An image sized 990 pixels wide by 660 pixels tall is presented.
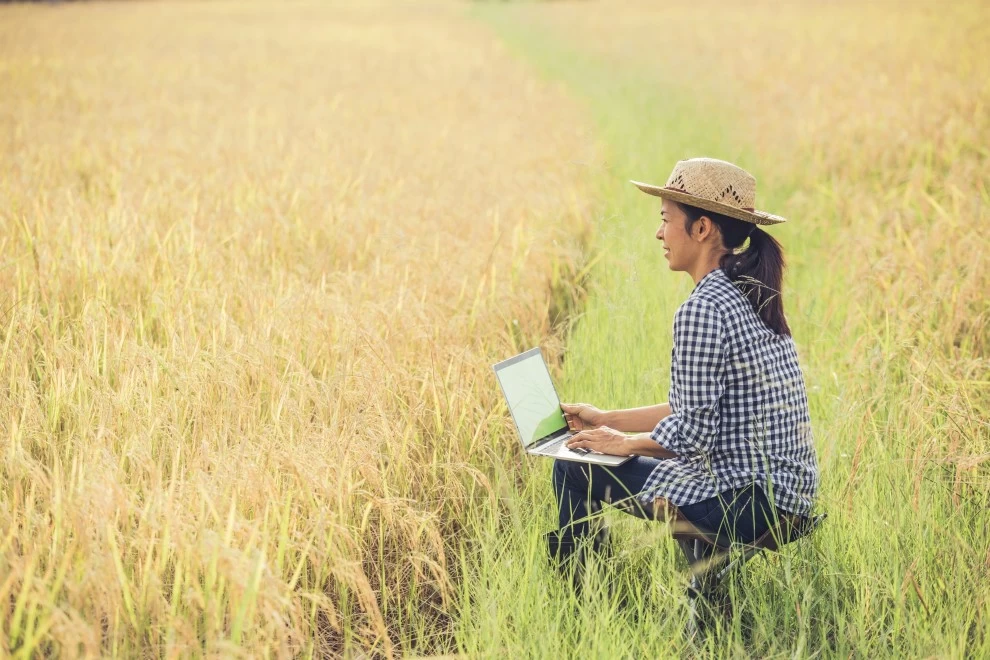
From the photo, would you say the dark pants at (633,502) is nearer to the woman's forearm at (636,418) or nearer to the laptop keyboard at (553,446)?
the laptop keyboard at (553,446)

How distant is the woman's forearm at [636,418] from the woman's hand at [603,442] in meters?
0.16

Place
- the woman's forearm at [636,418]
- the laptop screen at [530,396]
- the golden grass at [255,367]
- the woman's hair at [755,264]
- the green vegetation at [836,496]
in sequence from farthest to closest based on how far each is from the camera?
the woman's forearm at [636,418] → the laptop screen at [530,396] → the woman's hair at [755,264] → the green vegetation at [836,496] → the golden grass at [255,367]

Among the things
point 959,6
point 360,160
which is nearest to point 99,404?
point 360,160

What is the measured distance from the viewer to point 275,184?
211 inches

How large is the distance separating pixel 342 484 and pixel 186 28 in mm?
22579

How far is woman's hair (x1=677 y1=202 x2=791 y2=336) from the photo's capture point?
7.03 ft

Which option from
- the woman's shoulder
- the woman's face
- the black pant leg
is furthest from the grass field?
the woman's face

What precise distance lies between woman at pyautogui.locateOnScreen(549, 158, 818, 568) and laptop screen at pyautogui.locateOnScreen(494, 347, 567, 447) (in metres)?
0.12

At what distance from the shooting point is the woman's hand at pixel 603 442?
2158 millimetres

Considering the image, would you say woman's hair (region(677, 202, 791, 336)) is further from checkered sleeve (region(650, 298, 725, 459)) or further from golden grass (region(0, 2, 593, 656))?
golden grass (region(0, 2, 593, 656))

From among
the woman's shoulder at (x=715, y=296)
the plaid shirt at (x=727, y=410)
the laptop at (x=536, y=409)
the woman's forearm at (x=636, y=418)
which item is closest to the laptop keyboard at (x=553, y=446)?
the laptop at (x=536, y=409)

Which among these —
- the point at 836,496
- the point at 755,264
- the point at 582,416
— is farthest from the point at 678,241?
the point at 836,496

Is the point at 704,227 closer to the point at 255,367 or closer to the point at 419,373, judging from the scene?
the point at 419,373

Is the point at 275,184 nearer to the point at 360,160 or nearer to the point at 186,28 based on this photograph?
the point at 360,160
